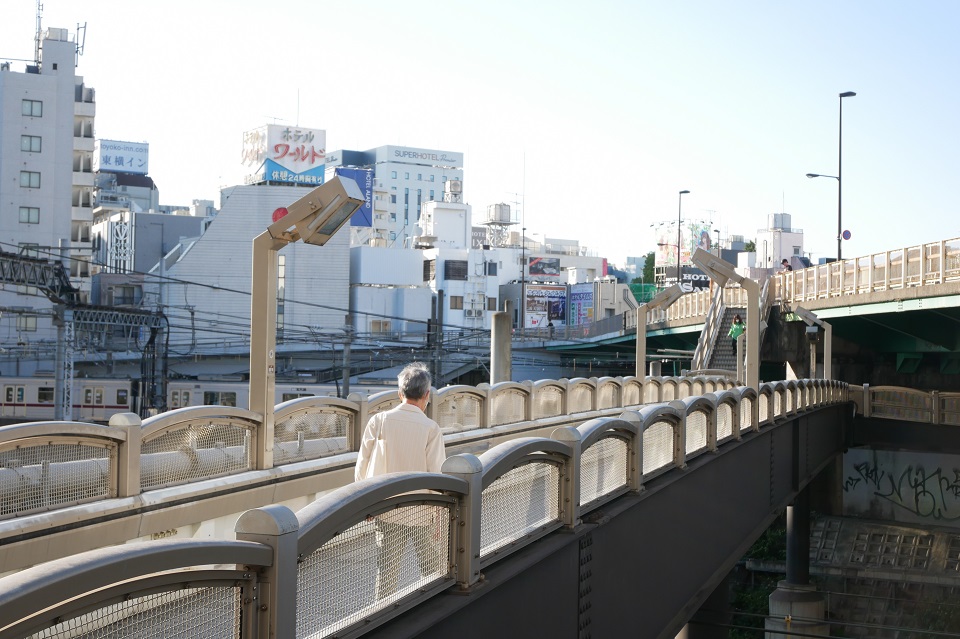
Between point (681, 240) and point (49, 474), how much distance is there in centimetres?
13980

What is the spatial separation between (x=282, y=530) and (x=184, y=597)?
1.32ft

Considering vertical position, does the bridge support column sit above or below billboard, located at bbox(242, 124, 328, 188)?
below

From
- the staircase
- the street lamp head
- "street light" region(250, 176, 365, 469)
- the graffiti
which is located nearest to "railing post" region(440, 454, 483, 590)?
"street light" region(250, 176, 365, 469)

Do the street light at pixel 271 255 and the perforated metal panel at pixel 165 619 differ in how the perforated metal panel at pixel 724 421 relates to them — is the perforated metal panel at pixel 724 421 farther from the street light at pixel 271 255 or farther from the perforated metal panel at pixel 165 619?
the perforated metal panel at pixel 165 619

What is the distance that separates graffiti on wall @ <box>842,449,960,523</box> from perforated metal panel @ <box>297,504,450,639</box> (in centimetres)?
3651

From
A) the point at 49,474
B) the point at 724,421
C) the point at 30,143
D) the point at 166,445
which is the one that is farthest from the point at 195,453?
the point at 30,143

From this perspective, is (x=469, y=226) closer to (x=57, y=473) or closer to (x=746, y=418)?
(x=746, y=418)

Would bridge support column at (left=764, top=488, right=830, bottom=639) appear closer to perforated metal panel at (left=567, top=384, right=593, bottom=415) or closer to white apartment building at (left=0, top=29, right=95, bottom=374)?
perforated metal panel at (left=567, top=384, right=593, bottom=415)

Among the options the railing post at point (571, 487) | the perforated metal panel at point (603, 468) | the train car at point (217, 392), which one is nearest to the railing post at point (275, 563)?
the railing post at point (571, 487)

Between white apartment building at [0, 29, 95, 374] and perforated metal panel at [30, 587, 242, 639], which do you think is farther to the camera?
white apartment building at [0, 29, 95, 374]

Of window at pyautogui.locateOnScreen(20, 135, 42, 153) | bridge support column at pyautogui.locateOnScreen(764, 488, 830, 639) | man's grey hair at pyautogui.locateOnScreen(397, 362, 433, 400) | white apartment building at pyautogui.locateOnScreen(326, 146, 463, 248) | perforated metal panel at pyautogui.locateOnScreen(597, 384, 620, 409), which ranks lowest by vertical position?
bridge support column at pyautogui.locateOnScreen(764, 488, 830, 639)

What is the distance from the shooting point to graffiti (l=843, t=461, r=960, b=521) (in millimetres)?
37812

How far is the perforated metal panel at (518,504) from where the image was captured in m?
6.06

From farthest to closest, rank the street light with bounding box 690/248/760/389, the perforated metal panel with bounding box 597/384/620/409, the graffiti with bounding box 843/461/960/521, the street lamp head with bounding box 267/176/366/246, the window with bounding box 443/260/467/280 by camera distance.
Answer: the window with bounding box 443/260/467/280 → the graffiti with bounding box 843/461/960/521 → the perforated metal panel with bounding box 597/384/620/409 → the street light with bounding box 690/248/760/389 → the street lamp head with bounding box 267/176/366/246
